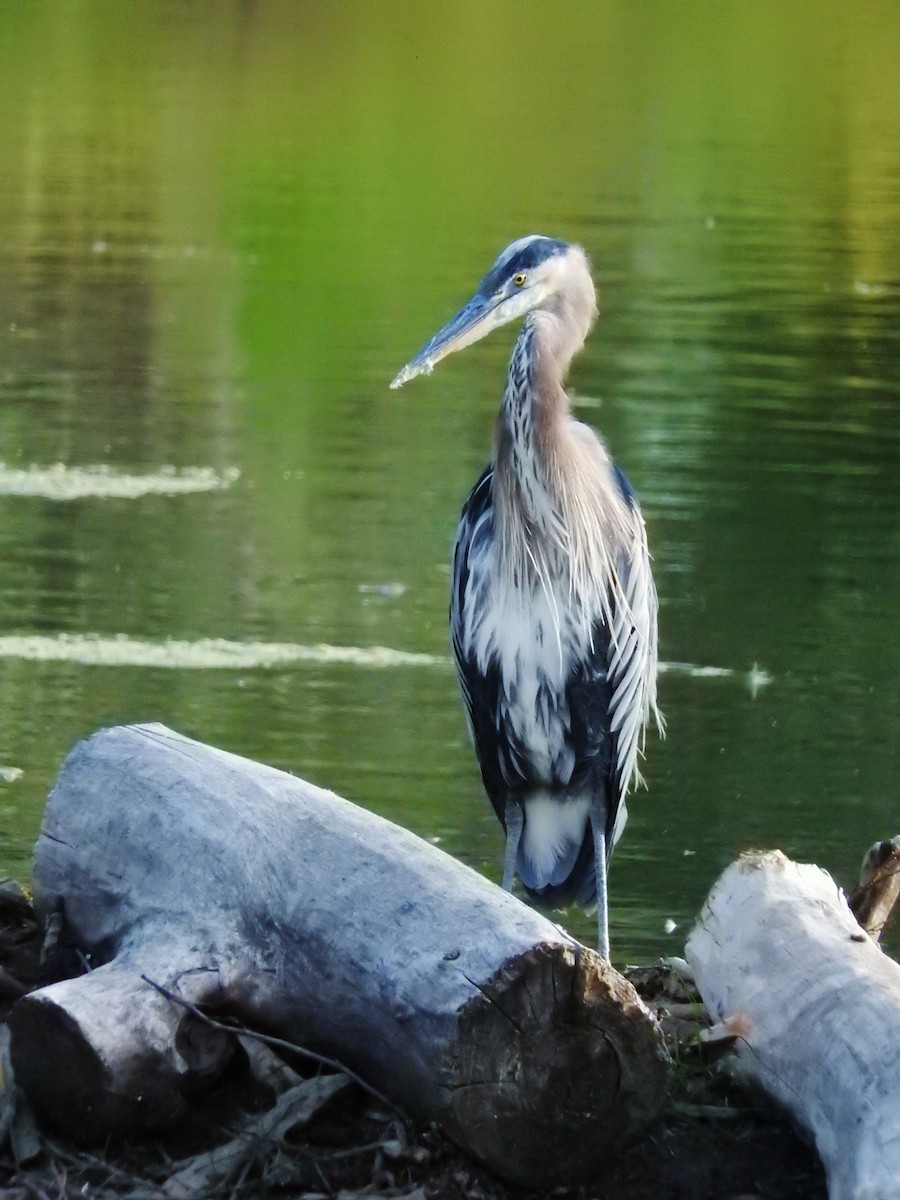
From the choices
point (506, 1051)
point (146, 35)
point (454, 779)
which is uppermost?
point (146, 35)

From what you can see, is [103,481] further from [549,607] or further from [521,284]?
[549,607]

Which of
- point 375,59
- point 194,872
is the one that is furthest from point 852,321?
point 375,59

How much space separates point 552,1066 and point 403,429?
8307mm

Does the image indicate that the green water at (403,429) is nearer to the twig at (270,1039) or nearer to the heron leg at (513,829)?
the heron leg at (513,829)

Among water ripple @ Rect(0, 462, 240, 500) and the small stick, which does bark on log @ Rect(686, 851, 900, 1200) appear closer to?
the small stick

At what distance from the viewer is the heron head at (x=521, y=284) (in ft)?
17.8

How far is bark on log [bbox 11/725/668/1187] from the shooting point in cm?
386

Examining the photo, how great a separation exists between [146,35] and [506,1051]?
31136 mm

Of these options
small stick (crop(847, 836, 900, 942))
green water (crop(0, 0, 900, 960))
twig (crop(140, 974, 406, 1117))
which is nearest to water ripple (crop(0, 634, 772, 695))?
green water (crop(0, 0, 900, 960))

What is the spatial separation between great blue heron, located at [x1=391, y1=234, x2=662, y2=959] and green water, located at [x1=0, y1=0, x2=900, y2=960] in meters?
0.49

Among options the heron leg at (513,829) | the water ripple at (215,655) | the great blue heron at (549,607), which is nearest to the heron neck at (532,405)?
the great blue heron at (549,607)

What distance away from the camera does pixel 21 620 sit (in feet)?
Result: 27.0

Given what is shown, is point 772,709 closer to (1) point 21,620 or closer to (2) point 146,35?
(1) point 21,620

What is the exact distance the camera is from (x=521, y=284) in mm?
5438
